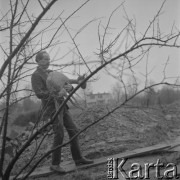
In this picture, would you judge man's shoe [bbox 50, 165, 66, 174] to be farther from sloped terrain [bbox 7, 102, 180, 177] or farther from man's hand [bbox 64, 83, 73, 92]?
man's hand [bbox 64, 83, 73, 92]

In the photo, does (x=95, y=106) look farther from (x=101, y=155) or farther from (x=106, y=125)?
(x=101, y=155)

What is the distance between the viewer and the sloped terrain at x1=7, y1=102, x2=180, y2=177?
5781 millimetres

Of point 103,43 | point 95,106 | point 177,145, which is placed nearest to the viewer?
point 103,43

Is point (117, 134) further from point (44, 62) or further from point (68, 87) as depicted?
point (44, 62)

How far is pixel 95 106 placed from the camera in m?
8.88

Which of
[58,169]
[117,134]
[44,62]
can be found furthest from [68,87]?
[117,134]

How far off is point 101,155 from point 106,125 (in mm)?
1705

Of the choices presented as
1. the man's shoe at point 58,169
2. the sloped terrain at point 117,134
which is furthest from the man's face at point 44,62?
the sloped terrain at point 117,134

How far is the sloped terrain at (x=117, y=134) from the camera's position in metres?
5.78

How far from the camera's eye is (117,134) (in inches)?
264

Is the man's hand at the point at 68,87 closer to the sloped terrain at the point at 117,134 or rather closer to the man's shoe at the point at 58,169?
the man's shoe at the point at 58,169

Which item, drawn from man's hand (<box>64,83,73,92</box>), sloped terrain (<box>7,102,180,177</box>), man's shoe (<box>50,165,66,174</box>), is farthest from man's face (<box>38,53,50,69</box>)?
sloped terrain (<box>7,102,180,177</box>)

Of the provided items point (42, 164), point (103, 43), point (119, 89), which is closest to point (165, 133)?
point (42, 164)

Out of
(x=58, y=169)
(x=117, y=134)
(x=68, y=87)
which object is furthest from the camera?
(x=117, y=134)
